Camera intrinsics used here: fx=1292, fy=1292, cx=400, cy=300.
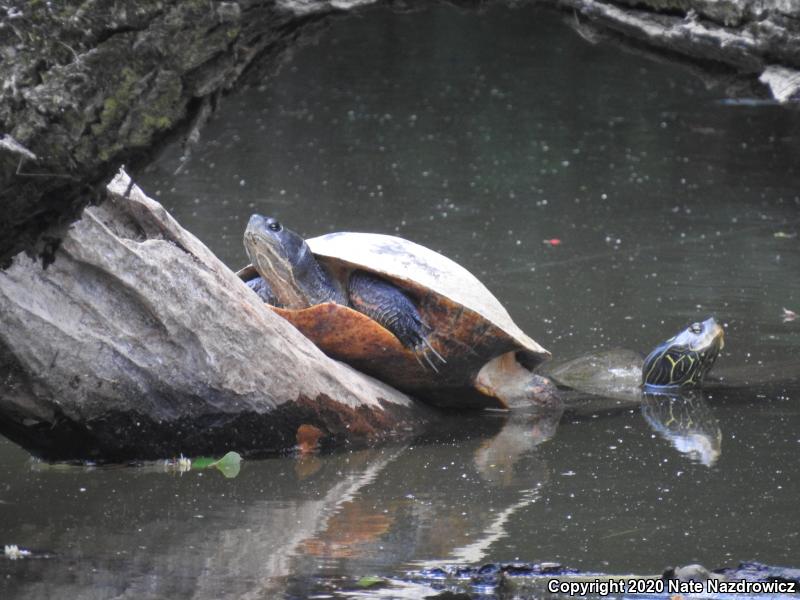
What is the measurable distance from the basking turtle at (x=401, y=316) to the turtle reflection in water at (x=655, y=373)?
8.2 inches

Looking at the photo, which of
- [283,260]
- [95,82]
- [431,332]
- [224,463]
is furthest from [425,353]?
[95,82]

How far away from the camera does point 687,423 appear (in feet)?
15.7

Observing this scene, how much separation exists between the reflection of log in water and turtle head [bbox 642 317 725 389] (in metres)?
0.07

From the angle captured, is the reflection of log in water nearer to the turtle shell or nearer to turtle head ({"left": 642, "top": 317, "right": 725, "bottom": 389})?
turtle head ({"left": 642, "top": 317, "right": 725, "bottom": 389})

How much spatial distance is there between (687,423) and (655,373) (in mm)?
539

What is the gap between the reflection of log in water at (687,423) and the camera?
4369 millimetres

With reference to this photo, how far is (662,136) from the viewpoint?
11.4 m

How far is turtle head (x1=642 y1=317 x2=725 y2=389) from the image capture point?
5164 millimetres

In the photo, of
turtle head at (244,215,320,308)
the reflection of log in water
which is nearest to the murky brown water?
the reflection of log in water

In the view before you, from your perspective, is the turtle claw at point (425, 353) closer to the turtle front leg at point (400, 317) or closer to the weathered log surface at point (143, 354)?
the turtle front leg at point (400, 317)

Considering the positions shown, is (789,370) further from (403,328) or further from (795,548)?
(795,548)

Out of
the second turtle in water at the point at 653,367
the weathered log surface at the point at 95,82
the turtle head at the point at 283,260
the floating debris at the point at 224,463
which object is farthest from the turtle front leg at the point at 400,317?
the weathered log surface at the point at 95,82

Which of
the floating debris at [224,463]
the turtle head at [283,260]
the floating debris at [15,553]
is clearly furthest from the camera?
the turtle head at [283,260]

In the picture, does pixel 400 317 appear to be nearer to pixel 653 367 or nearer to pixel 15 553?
pixel 653 367
